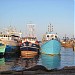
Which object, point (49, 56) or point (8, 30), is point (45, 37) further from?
point (8, 30)

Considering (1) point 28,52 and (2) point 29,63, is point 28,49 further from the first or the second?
(2) point 29,63

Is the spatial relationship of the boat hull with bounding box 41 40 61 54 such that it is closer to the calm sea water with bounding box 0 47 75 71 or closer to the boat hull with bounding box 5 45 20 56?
the calm sea water with bounding box 0 47 75 71

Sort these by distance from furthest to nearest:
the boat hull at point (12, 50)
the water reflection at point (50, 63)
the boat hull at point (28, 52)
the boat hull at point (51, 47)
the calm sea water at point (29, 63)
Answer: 1. the boat hull at point (51, 47)
2. the boat hull at point (12, 50)
3. the boat hull at point (28, 52)
4. the water reflection at point (50, 63)
5. the calm sea water at point (29, 63)

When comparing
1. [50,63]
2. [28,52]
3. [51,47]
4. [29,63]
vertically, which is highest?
[51,47]

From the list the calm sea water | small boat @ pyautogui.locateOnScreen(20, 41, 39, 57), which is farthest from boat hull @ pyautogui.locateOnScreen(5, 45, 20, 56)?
the calm sea water

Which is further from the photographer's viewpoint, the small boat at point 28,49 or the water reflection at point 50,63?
the small boat at point 28,49

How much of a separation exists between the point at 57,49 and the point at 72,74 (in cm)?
3837

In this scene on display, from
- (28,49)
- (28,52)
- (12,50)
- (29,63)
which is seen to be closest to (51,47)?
(28,49)

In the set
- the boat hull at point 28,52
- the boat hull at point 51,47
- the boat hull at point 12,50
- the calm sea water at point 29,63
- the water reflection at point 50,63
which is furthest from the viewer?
the boat hull at point 51,47

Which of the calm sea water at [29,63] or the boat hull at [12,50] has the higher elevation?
the boat hull at [12,50]

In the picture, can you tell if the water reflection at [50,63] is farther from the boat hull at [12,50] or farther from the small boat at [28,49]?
the boat hull at [12,50]

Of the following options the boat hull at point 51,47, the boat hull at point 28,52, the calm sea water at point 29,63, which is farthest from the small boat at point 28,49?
the calm sea water at point 29,63

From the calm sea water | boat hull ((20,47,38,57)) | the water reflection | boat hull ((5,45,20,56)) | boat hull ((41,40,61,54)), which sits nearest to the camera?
the calm sea water

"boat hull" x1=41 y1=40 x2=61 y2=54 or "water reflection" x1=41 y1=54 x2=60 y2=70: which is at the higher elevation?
"boat hull" x1=41 y1=40 x2=61 y2=54
